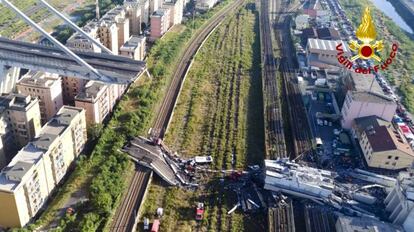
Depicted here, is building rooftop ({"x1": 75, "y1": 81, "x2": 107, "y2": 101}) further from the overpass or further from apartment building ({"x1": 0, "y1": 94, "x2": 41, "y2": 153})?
apartment building ({"x1": 0, "y1": 94, "x2": 41, "y2": 153})

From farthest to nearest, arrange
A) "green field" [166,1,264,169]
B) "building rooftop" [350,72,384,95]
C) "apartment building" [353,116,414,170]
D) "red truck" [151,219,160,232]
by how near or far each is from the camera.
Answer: "building rooftop" [350,72,384,95] < "green field" [166,1,264,169] < "apartment building" [353,116,414,170] < "red truck" [151,219,160,232]

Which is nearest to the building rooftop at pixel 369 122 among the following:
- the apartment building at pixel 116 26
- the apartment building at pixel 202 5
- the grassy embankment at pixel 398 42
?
the grassy embankment at pixel 398 42

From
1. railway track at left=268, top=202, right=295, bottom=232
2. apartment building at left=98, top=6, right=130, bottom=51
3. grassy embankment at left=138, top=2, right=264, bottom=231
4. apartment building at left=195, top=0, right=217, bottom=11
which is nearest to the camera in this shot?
railway track at left=268, top=202, right=295, bottom=232

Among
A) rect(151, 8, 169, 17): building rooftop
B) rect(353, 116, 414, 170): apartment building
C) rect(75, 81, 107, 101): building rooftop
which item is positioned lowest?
rect(353, 116, 414, 170): apartment building

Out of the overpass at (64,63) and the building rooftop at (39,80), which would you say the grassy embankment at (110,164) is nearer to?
the overpass at (64,63)

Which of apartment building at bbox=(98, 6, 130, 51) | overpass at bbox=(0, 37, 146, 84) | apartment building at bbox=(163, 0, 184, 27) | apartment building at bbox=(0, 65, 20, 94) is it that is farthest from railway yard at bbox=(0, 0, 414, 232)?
apartment building at bbox=(0, 65, 20, 94)

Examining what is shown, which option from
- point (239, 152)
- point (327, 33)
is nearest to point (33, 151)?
point (239, 152)
